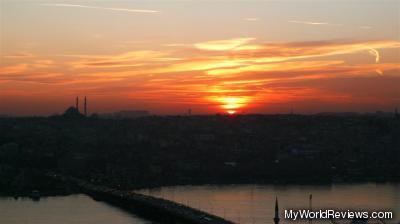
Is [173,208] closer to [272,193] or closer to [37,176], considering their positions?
[272,193]

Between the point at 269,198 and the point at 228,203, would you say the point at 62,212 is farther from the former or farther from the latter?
the point at 269,198

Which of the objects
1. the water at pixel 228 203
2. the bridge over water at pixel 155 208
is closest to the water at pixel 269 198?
the water at pixel 228 203

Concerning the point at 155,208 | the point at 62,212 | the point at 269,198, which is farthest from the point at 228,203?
the point at 62,212

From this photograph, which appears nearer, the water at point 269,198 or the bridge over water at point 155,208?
the bridge over water at point 155,208

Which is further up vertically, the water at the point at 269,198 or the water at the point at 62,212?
the water at the point at 269,198

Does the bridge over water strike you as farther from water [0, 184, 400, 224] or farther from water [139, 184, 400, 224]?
water [139, 184, 400, 224]

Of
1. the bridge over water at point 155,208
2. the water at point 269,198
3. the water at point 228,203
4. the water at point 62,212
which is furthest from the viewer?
the water at point 269,198

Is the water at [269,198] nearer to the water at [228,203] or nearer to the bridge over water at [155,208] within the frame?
the water at [228,203]
